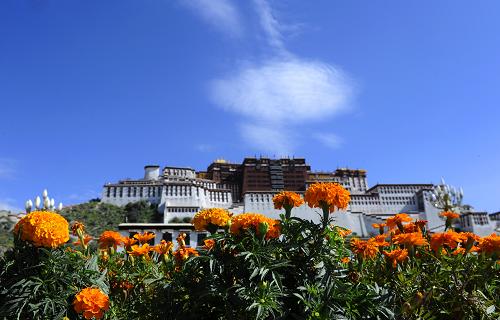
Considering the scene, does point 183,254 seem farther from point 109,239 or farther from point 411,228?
point 411,228

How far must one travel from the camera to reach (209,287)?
2994 mm

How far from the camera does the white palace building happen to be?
62.6m

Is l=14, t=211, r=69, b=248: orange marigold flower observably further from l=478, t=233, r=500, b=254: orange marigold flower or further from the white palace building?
the white palace building

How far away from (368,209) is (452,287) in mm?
72319

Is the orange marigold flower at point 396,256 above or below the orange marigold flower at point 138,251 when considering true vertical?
below

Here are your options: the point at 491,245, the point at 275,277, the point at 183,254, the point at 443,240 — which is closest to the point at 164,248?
the point at 183,254

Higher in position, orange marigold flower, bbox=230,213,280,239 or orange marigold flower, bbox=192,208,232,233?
orange marigold flower, bbox=192,208,232,233

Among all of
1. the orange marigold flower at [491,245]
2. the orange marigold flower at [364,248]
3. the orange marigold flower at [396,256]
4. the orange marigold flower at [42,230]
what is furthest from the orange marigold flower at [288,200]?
the orange marigold flower at [42,230]

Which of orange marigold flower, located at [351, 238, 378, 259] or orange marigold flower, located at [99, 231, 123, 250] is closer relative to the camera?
orange marigold flower, located at [351, 238, 378, 259]

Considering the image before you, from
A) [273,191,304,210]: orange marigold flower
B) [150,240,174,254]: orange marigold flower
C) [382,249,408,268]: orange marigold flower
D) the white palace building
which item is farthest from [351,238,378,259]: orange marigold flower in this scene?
the white palace building

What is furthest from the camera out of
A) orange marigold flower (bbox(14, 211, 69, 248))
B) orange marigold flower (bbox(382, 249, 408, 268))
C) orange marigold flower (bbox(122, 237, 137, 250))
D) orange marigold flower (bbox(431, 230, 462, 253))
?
orange marigold flower (bbox(122, 237, 137, 250))

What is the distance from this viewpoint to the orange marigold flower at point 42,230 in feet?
10.0

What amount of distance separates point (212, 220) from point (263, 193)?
6329 centimetres

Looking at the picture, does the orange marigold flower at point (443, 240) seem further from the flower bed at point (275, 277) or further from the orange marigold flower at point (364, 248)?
the orange marigold flower at point (364, 248)
